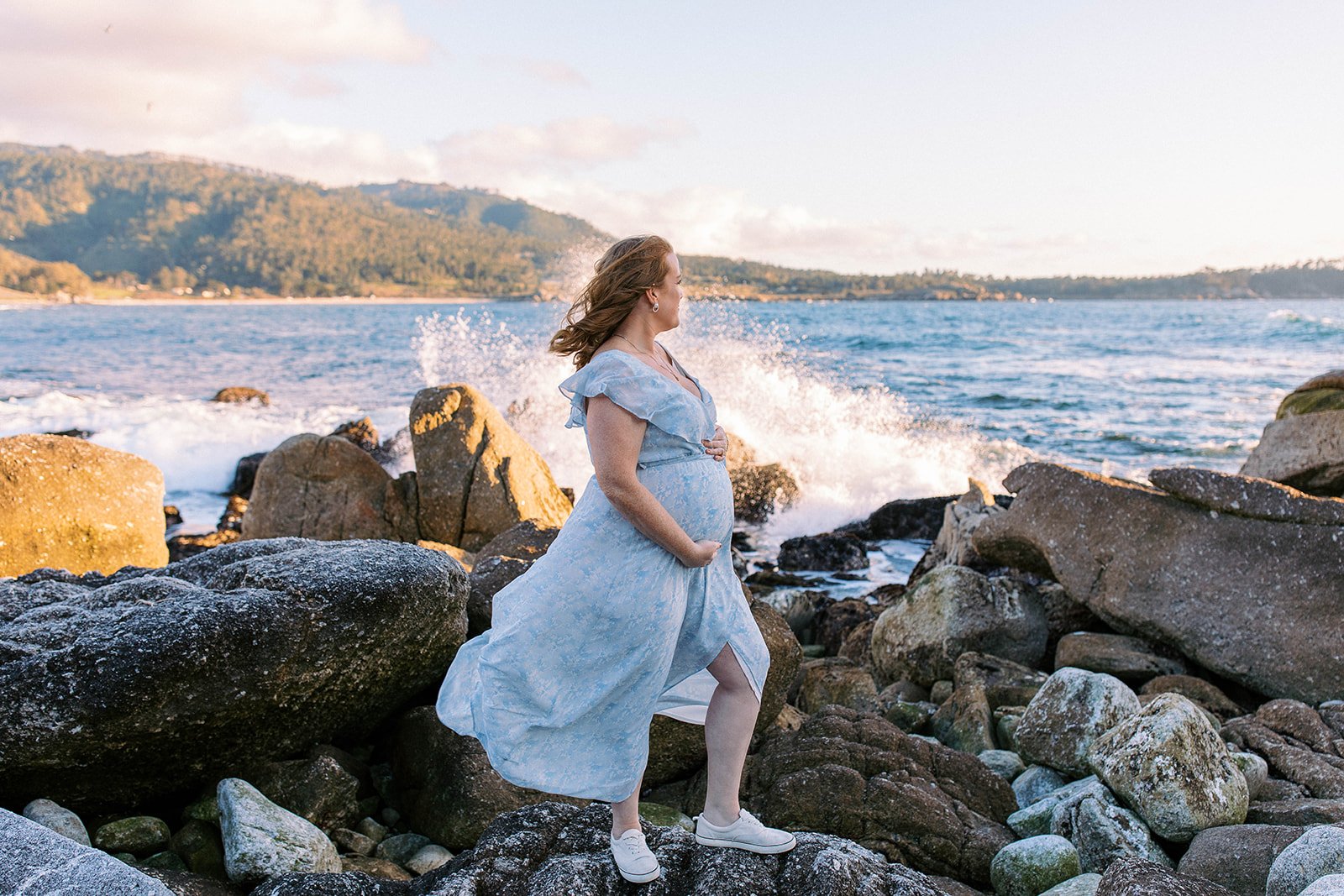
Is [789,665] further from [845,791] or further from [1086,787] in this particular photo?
[1086,787]

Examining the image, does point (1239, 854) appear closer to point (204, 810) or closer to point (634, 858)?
point (634, 858)

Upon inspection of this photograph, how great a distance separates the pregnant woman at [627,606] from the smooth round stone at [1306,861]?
211 centimetres

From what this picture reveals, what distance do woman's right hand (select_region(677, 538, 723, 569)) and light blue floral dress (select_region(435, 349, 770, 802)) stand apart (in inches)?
1.8

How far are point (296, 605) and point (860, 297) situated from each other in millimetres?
112353

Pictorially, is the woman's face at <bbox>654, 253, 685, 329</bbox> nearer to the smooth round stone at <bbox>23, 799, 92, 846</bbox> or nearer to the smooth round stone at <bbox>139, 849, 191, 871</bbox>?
the smooth round stone at <bbox>139, 849, 191, 871</bbox>

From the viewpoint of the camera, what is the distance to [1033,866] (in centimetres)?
439

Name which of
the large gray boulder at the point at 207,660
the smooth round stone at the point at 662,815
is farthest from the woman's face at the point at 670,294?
the smooth round stone at the point at 662,815

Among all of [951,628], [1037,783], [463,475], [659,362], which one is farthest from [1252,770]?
[463,475]

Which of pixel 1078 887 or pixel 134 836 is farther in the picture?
pixel 134 836

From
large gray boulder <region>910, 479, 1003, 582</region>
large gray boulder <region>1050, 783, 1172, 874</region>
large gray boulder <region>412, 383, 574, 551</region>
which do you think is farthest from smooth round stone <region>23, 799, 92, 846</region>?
large gray boulder <region>910, 479, 1003, 582</region>

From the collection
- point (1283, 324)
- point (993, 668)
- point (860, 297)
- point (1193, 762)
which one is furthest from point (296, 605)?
point (860, 297)

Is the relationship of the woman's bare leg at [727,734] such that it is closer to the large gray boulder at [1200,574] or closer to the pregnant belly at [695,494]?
the pregnant belly at [695,494]

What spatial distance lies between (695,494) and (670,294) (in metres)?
0.67

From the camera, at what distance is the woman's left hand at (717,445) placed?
3371 mm
